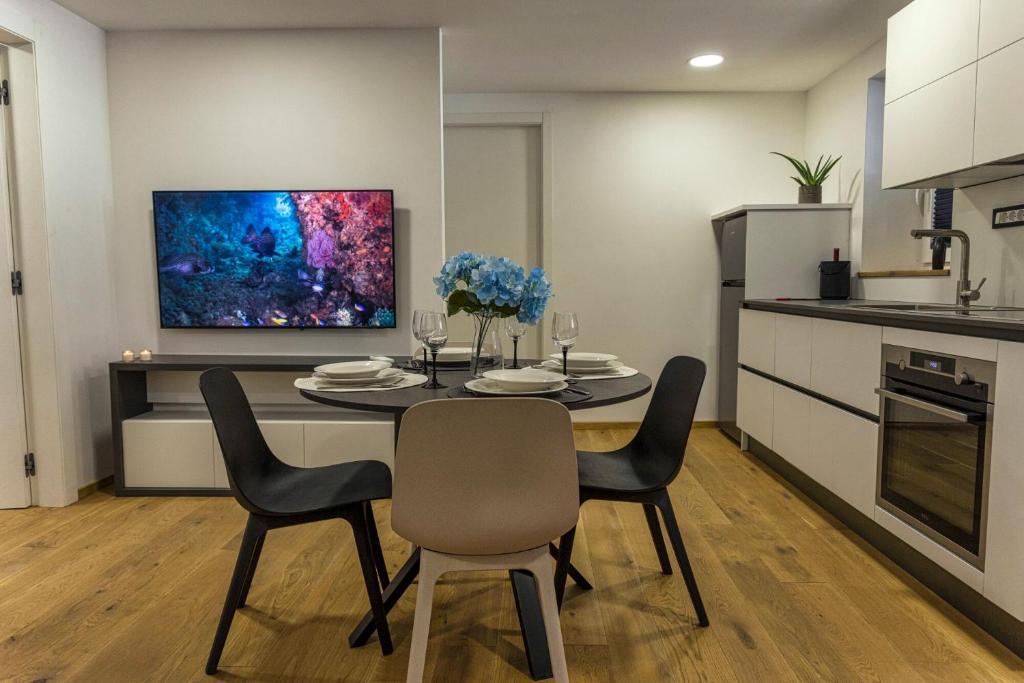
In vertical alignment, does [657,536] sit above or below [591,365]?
below

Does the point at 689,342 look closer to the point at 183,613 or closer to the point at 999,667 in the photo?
the point at 999,667

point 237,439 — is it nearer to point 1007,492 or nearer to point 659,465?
point 659,465

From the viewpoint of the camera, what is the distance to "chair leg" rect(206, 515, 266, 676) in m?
1.72

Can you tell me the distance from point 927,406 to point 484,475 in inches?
63.6

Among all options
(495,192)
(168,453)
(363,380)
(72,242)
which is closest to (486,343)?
(363,380)

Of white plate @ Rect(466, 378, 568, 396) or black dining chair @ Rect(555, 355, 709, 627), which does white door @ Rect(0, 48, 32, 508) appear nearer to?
white plate @ Rect(466, 378, 568, 396)

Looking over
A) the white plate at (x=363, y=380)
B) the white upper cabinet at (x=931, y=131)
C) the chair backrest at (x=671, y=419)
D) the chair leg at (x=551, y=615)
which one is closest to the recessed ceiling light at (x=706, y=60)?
the white upper cabinet at (x=931, y=131)

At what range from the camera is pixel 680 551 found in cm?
194

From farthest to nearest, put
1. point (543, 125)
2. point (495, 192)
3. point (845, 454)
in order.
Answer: point (495, 192) < point (543, 125) < point (845, 454)

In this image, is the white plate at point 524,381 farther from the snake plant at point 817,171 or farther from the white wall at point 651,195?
the snake plant at point 817,171

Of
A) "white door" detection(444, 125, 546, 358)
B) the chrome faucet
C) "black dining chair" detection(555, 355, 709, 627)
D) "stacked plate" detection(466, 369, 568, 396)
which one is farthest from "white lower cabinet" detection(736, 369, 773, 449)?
"stacked plate" detection(466, 369, 568, 396)

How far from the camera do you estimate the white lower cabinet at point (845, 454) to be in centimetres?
251

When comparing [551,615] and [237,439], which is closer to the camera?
[551,615]

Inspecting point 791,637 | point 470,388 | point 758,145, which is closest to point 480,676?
point 470,388
